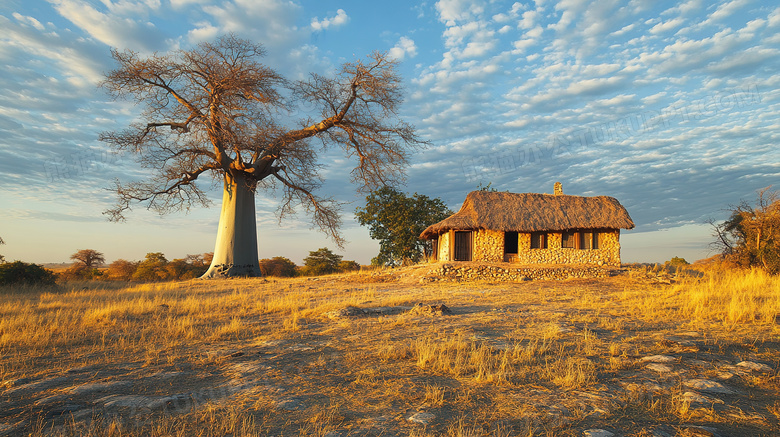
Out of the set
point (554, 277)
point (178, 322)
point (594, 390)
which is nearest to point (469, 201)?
point (554, 277)

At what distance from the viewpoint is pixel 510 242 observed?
26.2 metres

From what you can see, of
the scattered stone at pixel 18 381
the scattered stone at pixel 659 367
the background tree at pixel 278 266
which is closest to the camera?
the scattered stone at pixel 18 381

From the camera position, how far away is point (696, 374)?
15.8ft

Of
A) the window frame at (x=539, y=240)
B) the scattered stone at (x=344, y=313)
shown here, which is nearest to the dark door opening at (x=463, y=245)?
the window frame at (x=539, y=240)

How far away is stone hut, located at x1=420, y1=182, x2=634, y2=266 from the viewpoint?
2183cm

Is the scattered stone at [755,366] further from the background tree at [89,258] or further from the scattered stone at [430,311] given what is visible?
the background tree at [89,258]

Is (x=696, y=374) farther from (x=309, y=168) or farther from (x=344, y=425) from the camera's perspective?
(x=309, y=168)

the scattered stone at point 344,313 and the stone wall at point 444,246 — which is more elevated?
the stone wall at point 444,246

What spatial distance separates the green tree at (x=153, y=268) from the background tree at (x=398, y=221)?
12924mm

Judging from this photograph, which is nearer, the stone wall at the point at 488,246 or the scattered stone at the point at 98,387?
the scattered stone at the point at 98,387

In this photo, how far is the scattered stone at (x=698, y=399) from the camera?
3.96 metres

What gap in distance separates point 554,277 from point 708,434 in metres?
17.9

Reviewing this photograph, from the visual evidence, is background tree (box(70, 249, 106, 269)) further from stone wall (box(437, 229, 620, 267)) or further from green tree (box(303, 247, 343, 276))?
stone wall (box(437, 229, 620, 267))

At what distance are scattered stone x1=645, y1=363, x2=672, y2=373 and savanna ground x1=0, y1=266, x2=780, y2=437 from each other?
1.1 inches
